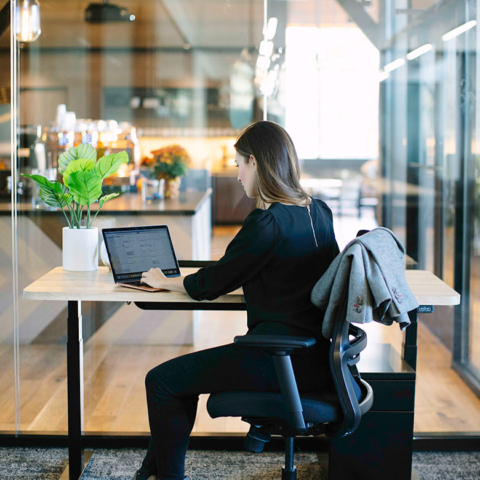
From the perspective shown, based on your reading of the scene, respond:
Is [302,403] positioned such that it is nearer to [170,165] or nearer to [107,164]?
[107,164]

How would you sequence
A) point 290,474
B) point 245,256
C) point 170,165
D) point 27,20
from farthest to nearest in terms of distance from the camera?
point 170,165 → point 27,20 → point 290,474 → point 245,256

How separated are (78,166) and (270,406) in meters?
1.23

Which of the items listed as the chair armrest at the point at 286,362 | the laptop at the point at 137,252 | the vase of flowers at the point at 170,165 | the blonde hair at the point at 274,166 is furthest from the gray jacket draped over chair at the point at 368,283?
the vase of flowers at the point at 170,165

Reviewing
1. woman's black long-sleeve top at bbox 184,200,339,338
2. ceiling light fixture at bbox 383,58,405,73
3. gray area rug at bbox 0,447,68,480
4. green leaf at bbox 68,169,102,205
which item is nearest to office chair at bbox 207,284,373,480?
woman's black long-sleeve top at bbox 184,200,339,338

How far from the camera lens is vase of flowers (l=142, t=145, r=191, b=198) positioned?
290 centimetres

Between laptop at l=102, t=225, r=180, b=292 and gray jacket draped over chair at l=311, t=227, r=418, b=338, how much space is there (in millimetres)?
695

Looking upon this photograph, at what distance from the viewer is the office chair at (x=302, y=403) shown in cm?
177

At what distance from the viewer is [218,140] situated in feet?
9.48

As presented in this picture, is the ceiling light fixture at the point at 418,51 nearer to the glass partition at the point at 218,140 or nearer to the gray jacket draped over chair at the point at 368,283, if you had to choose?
the glass partition at the point at 218,140

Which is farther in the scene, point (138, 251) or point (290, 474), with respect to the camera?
point (138, 251)

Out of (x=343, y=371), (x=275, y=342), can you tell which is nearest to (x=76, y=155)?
(x=275, y=342)

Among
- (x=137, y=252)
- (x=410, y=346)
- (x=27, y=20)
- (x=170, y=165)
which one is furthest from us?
(x=170, y=165)

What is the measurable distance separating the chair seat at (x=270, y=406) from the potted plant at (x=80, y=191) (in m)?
0.92

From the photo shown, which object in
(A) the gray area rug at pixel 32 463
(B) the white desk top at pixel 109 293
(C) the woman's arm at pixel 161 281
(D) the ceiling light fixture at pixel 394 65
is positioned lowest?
(A) the gray area rug at pixel 32 463
